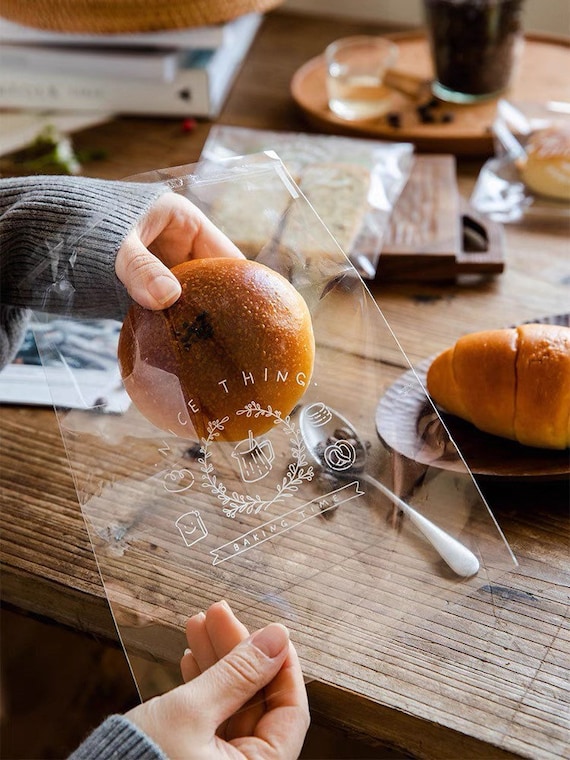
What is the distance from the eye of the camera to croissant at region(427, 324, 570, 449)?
2.00ft

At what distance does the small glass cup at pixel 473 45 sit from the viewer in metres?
1.05

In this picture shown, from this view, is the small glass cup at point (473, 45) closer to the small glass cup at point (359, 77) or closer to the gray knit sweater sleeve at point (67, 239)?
the small glass cup at point (359, 77)

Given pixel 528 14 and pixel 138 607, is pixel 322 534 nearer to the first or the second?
pixel 138 607

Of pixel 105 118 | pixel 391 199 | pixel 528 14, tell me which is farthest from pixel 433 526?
pixel 528 14

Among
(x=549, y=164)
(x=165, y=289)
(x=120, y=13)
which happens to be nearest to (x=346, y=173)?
(x=549, y=164)

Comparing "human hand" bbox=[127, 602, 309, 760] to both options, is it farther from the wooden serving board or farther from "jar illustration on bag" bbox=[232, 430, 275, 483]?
the wooden serving board

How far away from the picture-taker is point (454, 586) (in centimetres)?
59

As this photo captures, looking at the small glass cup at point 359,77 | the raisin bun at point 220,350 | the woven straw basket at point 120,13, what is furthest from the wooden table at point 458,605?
the woven straw basket at point 120,13

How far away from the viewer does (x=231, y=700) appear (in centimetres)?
49

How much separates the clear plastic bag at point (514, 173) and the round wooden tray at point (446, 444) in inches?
16.3

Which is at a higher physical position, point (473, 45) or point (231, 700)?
point (473, 45)

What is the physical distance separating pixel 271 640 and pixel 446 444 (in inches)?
7.9

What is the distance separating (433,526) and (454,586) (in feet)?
0.15

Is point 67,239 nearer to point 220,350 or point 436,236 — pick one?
point 220,350
